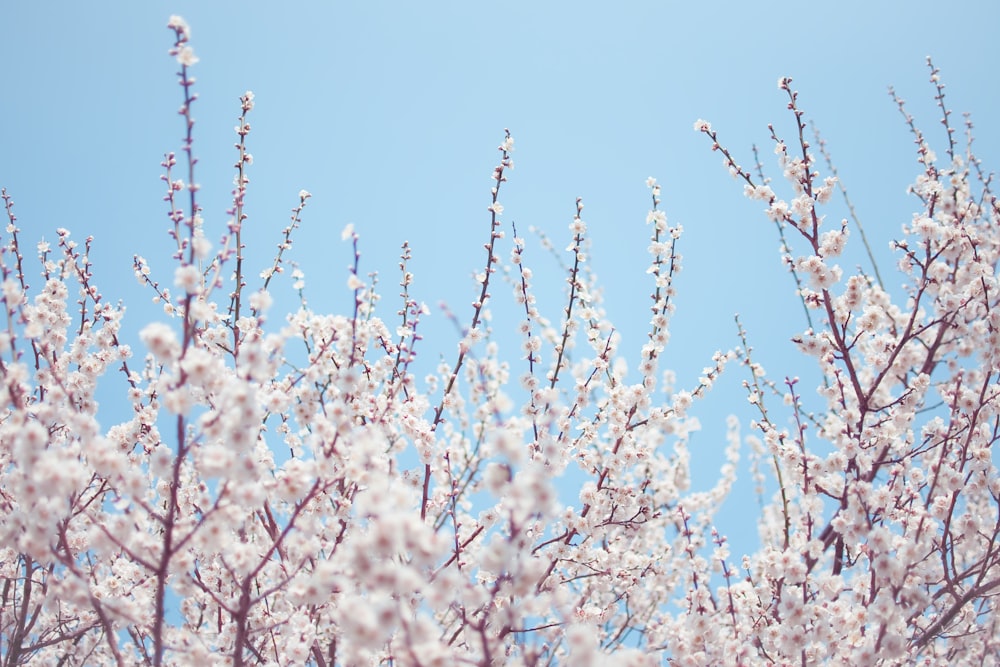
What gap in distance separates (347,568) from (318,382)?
2.03m

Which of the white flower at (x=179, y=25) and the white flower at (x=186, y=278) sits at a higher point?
the white flower at (x=179, y=25)

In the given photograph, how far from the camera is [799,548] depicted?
4086 millimetres

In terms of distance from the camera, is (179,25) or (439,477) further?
(439,477)

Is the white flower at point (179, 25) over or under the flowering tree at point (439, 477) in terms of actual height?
over

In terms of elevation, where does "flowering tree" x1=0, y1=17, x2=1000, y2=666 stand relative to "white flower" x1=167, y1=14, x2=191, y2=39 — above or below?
below

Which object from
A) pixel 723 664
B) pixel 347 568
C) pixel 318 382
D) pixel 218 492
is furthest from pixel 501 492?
pixel 723 664

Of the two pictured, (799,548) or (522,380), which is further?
(522,380)

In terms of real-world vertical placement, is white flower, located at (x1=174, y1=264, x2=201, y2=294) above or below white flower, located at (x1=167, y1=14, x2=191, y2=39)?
below

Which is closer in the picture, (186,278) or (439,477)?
(186,278)

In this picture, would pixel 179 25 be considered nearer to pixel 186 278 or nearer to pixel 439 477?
pixel 186 278

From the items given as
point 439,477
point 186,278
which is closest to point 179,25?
point 186,278

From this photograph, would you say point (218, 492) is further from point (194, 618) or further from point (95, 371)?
point (194, 618)

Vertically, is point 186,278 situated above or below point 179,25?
below

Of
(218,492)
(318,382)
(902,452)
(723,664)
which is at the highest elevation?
(318,382)
